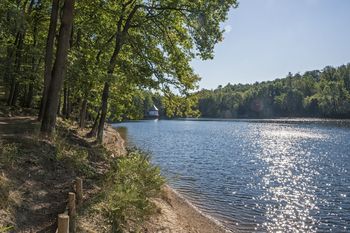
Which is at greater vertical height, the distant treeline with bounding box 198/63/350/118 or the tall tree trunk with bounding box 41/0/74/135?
the distant treeline with bounding box 198/63/350/118

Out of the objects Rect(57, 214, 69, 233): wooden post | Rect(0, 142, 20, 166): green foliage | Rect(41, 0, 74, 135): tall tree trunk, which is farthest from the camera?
Rect(41, 0, 74, 135): tall tree trunk

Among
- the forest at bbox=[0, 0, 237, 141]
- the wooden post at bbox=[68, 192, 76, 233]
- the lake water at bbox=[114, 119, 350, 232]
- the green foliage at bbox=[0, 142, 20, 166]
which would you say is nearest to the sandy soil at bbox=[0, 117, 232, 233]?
the green foliage at bbox=[0, 142, 20, 166]

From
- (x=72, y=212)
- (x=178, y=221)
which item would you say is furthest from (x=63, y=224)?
(x=178, y=221)

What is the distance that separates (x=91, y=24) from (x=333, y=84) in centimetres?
14451

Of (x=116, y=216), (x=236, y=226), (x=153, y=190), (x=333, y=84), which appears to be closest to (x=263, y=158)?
(x=236, y=226)

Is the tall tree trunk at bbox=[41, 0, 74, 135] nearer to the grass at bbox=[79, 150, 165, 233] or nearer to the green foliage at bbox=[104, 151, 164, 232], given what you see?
the green foliage at bbox=[104, 151, 164, 232]

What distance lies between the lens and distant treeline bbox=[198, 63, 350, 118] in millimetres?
143250

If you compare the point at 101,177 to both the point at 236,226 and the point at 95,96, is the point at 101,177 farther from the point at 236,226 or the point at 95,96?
the point at 95,96

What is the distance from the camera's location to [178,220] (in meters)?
11.5

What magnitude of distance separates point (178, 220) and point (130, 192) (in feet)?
9.32

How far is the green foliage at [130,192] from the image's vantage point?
8703 millimetres

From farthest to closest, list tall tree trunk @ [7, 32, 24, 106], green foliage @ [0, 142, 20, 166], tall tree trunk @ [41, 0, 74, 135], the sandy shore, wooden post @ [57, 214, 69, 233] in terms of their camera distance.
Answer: tall tree trunk @ [7, 32, 24, 106]
tall tree trunk @ [41, 0, 74, 135]
the sandy shore
green foliage @ [0, 142, 20, 166]
wooden post @ [57, 214, 69, 233]

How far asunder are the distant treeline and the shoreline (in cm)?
12340

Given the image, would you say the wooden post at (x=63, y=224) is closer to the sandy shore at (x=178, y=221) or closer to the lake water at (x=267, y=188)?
the sandy shore at (x=178, y=221)
